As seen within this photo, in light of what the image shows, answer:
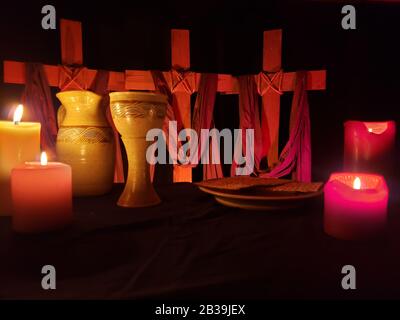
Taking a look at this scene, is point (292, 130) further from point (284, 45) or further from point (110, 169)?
point (110, 169)

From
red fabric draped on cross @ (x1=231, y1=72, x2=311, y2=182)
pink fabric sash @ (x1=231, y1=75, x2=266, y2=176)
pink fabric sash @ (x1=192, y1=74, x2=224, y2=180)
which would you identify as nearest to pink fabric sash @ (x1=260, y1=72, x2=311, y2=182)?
red fabric draped on cross @ (x1=231, y1=72, x2=311, y2=182)

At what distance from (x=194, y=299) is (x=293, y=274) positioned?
→ 118 mm

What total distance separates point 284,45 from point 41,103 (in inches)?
53.8

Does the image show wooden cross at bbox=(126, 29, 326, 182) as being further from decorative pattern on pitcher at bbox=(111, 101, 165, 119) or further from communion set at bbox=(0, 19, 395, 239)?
decorative pattern on pitcher at bbox=(111, 101, 165, 119)

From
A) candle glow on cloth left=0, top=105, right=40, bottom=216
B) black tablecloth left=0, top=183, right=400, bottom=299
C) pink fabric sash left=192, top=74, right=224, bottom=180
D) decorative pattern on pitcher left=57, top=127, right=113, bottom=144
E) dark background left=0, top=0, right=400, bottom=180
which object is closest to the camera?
black tablecloth left=0, top=183, right=400, bottom=299

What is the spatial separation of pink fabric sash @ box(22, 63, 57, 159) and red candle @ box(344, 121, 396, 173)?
1275 mm

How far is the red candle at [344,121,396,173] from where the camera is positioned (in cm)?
69

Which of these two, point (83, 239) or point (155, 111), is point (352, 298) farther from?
point (155, 111)

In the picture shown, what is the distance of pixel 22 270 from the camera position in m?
0.35

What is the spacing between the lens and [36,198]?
45 centimetres

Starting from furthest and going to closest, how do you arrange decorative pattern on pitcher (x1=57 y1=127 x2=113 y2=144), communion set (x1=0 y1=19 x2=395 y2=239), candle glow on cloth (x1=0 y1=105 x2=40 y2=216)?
decorative pattern on pitcher (x1=57 y1=127 x2=113 y2=144) < candle glow on cloth (x1=0 y1=105 x2=40 y2=216) < communion set (x1=0 y1=19 x2=395 y2=239)

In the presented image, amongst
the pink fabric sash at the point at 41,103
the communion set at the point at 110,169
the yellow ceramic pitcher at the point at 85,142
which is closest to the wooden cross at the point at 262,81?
the pink fabric sash at the point at 41,103

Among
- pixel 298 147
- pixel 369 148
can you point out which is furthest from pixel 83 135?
pixel 298 147

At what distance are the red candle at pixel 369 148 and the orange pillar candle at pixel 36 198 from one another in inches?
25.8
